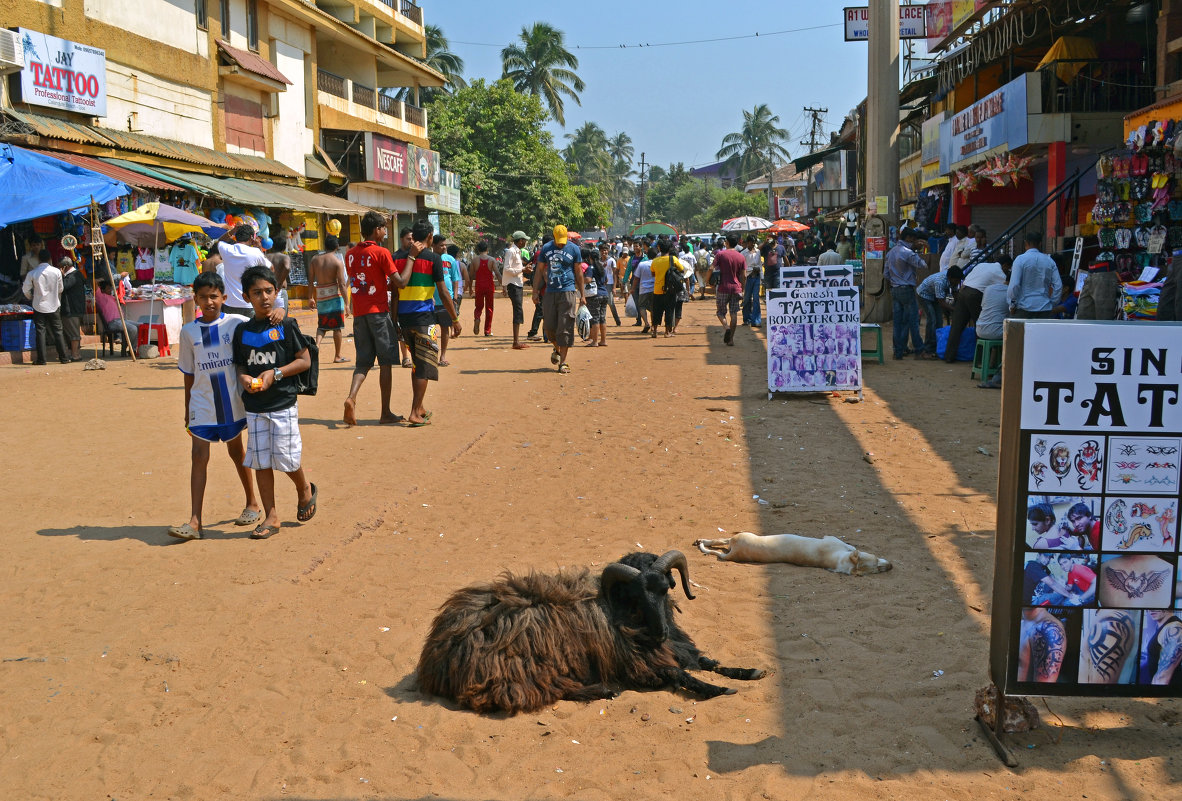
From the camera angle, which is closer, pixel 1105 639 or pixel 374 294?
pixel 1105 639

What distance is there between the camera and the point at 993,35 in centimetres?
1981

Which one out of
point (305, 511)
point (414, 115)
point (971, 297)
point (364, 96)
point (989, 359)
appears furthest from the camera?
point (414, 115)

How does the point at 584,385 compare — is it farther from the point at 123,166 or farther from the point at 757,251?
the point at 123,166

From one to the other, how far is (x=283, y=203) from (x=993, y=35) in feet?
49.2

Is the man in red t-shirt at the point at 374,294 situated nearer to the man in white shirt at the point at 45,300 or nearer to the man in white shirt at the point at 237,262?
the man in white shirt at the point at 237,262

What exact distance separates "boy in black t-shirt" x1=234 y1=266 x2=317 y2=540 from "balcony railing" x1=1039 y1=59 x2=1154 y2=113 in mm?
15300

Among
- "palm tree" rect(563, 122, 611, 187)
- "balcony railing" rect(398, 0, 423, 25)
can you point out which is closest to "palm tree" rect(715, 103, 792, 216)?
"palm tree" rect(563, 122, 611, 187)

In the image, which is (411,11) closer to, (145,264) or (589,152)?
(145,264)

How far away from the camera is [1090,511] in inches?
140

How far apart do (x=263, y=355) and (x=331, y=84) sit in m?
26.8

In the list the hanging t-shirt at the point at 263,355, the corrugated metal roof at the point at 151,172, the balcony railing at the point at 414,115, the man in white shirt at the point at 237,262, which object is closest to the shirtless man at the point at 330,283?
the man in white shirt at the point at 237,262

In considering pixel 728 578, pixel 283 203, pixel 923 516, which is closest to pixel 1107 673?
pixel 728 578

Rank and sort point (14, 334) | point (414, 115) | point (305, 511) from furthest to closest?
point (414, 115), point (14, 334), point (305, 511)

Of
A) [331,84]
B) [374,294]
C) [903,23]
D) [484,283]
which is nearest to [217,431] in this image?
[374,294]
